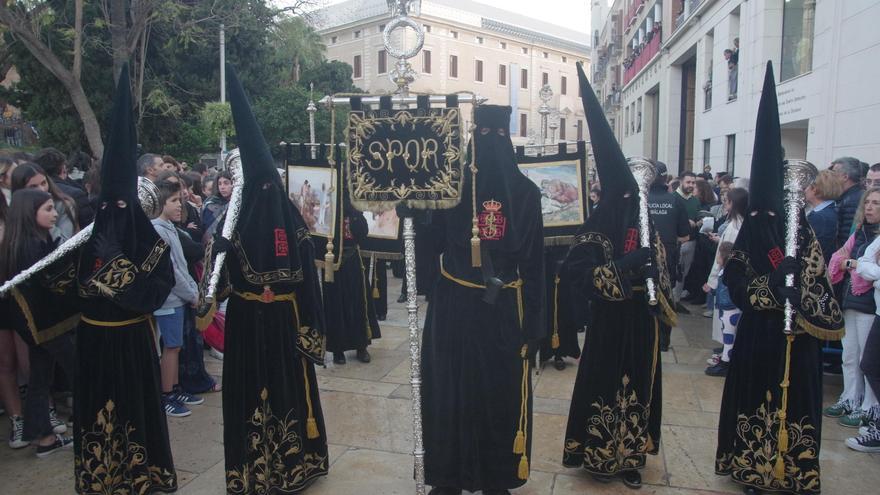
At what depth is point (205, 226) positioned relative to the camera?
6.84 m

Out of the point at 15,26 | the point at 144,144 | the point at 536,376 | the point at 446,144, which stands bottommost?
the point at 536,376

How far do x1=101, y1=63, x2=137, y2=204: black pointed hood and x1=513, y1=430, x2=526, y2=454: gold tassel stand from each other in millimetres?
2650

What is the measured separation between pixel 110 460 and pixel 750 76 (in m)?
15.5

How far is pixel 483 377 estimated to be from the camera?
3.79 meters

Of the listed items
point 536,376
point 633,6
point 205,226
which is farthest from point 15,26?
point 633,6

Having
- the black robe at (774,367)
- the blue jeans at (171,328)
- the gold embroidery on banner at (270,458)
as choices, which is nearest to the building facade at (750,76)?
the black robe at (774,367)

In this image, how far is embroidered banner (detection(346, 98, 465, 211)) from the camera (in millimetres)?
3471

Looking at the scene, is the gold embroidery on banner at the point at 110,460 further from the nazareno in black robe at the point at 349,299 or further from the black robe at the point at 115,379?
the nazareno in black robe at the point at 349,299

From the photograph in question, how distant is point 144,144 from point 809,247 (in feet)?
76.0

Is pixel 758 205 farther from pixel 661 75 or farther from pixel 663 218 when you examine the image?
pixel 661 75

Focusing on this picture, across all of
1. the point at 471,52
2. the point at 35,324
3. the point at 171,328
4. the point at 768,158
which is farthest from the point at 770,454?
the point at 471,52

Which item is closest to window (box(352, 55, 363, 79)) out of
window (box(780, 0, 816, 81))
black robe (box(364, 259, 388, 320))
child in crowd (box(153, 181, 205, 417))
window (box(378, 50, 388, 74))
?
window (box(378, 50, 388, 74))

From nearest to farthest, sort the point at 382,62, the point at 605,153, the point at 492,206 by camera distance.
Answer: the point at 492,206
the point at 605,153
the point at 382,62

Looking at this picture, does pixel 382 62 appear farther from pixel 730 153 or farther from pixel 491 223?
pixel 491 223
